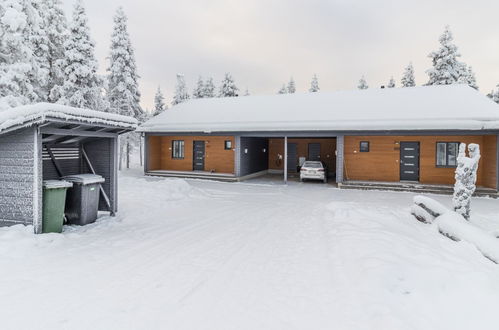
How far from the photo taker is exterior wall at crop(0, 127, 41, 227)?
21.4ft

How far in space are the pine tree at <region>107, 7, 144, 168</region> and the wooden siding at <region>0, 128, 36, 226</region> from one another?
21888mm

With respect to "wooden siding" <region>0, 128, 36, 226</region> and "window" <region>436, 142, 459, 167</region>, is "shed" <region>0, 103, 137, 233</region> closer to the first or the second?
"wooden siding" <region>0, 128, 36, 226</region>

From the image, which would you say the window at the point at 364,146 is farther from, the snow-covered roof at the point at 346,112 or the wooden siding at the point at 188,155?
the wooden siding at the point at 188,155

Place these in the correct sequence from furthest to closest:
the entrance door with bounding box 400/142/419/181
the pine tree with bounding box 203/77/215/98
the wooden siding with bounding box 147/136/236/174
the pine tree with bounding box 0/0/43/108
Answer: the pine tree with bounding box 203/77/215/98
the wooden siding with bounding box 147/136/236/174
the entrance door with bounding box 400/142/419/181
the pine tree with bounding box 0/0/43/108

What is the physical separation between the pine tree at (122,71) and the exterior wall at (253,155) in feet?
43.2

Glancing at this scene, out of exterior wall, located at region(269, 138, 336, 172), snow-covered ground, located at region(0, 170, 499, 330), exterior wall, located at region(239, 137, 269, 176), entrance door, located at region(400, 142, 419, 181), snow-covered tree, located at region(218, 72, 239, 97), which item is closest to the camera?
snow-covered ground, located at region(0, 170, 499, 330)

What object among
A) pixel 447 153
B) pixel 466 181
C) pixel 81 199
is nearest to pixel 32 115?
pixel 81 199

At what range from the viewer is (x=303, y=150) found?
24688mm

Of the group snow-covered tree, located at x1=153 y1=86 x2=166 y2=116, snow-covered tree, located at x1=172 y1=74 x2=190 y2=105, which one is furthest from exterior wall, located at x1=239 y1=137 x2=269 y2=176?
snow-covered tree, located at x1=172 y1=74 x2=190 y2=105

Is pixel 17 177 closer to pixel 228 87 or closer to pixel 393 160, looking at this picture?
pixel 393 160

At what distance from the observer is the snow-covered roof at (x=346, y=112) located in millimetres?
15672

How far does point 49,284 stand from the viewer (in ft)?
14.6

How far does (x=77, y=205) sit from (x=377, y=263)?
7409 millimetres

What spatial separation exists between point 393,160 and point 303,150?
8.56m
